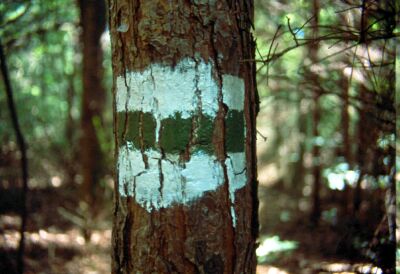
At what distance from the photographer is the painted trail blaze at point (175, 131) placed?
1282 millimetres

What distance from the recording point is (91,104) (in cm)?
547

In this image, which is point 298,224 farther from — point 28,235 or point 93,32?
point 93,32

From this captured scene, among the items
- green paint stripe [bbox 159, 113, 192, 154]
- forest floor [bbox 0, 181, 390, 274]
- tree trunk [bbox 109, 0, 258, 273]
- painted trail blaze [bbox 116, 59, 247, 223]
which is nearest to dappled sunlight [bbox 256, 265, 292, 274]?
forest floor [bbox 0, 181, 390, 274]

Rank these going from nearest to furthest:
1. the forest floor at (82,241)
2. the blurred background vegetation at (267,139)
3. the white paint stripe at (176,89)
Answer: the white paint stripe at (176,89)
the blurred background vegetation at (267,139)
the forest floor at (82,241)

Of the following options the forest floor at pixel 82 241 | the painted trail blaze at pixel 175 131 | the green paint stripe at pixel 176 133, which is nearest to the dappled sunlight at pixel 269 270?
the forest floor at pixel 82 241

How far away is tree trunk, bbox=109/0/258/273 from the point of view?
129 centimetres

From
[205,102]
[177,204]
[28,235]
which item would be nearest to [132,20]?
[205,102]

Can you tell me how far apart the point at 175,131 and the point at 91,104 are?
14.7 feet

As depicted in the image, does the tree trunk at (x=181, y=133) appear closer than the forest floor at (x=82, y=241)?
Yes

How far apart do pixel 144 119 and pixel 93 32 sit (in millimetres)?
4364

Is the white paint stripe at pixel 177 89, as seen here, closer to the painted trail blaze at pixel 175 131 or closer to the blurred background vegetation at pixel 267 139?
the painted trail blaze at pixel 175 131

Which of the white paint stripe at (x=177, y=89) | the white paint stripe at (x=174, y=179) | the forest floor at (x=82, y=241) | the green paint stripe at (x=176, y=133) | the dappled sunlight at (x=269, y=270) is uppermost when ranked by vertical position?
the white paint stripe at (x=177, y=89)

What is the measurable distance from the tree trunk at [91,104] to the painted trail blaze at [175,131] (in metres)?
4.12

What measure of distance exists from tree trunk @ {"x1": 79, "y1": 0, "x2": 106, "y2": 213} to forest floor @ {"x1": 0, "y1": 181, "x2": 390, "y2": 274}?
0.46m
